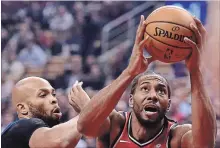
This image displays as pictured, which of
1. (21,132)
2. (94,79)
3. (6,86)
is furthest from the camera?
(6,86)

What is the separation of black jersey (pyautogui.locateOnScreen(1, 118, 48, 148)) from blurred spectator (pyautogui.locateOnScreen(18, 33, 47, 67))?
265 inches

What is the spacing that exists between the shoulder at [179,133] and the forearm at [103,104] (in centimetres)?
57

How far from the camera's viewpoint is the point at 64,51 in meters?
11.2

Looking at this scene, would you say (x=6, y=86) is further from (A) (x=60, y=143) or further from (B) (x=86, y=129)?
(B) (x=86, y=129)

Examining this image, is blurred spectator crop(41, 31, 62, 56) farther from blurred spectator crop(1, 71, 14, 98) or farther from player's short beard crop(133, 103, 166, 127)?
player's short beard crop(133, 103, 166, 127)

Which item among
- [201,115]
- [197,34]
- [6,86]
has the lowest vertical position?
[6,86]

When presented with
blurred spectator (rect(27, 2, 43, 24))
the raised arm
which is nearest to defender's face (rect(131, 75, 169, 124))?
the raised arm

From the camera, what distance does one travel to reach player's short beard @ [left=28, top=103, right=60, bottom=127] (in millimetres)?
4484

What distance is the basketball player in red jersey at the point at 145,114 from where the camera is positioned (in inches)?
135

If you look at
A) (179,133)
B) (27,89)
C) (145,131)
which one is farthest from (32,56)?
(179,133)

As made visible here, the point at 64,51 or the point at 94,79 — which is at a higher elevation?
the point at 64,51

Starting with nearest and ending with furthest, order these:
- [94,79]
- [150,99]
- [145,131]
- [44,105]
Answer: [150,99] → [145,131] → [44,105] → [94,79]

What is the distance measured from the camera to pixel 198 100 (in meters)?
3.43

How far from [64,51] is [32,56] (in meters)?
0.65
